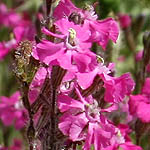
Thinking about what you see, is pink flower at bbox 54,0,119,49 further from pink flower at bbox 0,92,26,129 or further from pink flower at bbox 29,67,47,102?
pink flower at bbox 0,92,26,129

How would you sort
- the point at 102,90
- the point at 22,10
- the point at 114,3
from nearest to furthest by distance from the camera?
the point at 102,90, the point at 114,3, the point at 22,10

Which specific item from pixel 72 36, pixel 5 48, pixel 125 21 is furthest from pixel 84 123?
pixel 125 21

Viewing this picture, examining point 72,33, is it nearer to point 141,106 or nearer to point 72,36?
point 72,36

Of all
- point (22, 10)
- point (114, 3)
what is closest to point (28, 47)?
point (114, 3)

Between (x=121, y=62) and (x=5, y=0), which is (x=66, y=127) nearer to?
(x=121, y=62)

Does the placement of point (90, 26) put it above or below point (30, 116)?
above

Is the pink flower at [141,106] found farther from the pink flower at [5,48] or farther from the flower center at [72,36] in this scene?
the pink flower at [5,48]

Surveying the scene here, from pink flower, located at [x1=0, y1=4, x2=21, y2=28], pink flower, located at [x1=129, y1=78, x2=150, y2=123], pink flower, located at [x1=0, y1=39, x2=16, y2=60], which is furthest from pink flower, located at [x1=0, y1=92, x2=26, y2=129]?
pink flower, located at [x1=0, y1=4, x2=21, y2=28]
